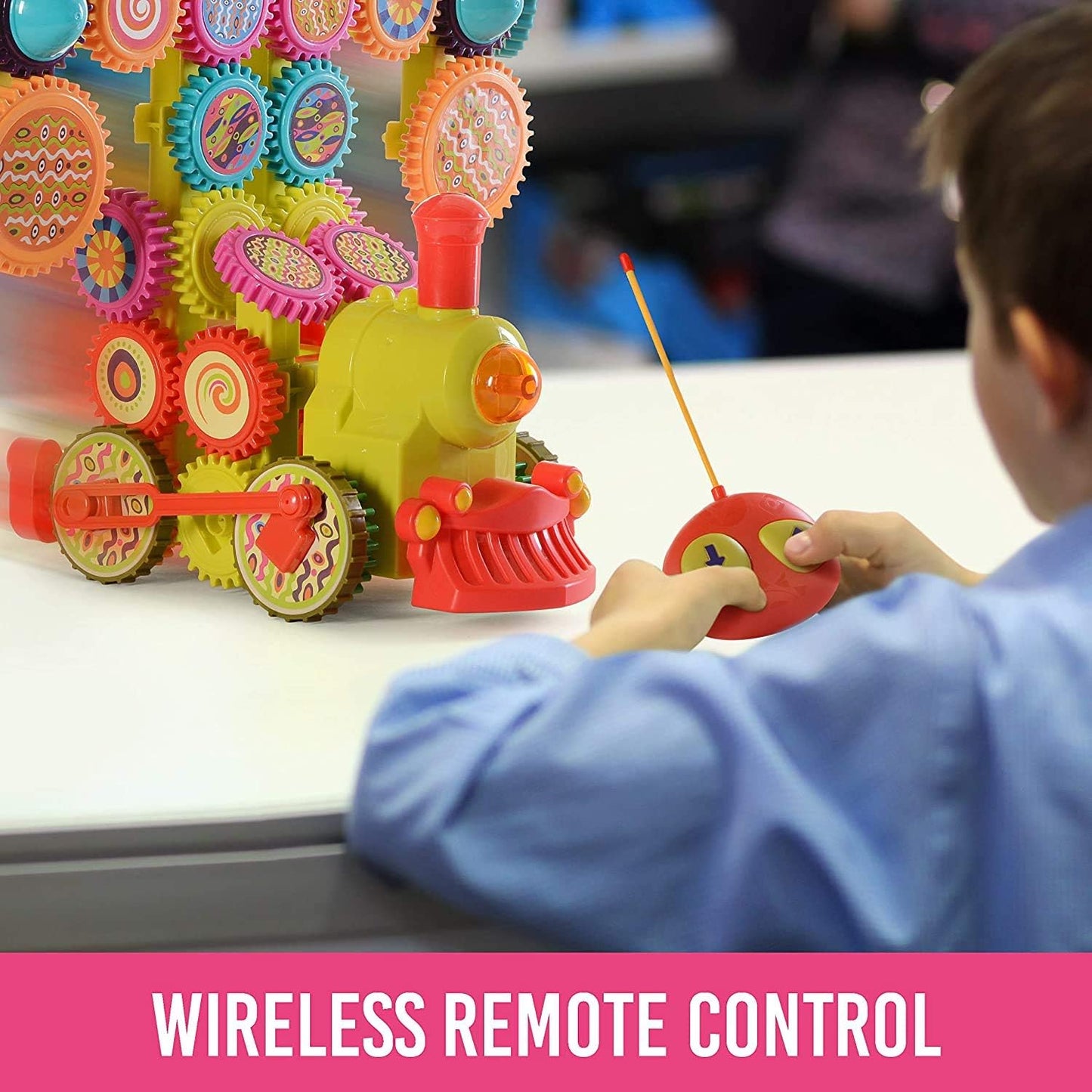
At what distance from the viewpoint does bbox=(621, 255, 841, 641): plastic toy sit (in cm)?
71

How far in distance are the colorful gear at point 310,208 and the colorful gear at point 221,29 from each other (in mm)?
70

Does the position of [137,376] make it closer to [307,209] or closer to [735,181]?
[307,209]

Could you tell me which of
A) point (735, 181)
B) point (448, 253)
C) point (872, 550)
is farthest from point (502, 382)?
point (735, 181)

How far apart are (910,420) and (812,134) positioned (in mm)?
934

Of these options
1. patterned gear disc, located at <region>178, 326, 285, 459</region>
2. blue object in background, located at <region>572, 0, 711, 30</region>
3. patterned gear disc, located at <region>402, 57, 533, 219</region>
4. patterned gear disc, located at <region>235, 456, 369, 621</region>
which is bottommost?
patterned gear disc, located at <region>235, 456, 369, 621</region>

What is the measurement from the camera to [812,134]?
2.07 metres

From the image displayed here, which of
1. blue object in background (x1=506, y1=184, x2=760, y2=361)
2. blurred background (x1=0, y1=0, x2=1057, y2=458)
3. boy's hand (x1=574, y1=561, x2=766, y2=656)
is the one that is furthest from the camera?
blue object in background (x1=506, y1=184, x2=760, y2=361)

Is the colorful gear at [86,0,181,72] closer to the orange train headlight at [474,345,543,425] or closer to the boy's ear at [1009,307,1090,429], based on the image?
the orange train headlight at [474,345,543,425]

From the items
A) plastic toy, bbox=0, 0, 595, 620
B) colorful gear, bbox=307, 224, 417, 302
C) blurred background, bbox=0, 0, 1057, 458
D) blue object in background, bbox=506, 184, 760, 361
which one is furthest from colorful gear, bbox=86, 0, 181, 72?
blue object in background, bbox=506, 184, 760, 361

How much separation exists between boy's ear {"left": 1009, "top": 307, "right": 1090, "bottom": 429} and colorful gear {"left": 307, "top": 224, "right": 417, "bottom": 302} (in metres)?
0.33

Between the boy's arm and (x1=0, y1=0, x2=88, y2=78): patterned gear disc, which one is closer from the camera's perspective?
the boy's arm

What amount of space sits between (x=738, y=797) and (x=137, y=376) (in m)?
0.42

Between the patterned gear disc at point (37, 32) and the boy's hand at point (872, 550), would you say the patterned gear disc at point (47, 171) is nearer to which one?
the patterned gear disc at point (37, 32)

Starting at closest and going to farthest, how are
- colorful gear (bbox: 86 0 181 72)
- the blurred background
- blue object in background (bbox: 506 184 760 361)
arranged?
colorful gear (bbox: 86 0 181 72), the blurred background, blue object in background (bbox: 506 184 760 361)
